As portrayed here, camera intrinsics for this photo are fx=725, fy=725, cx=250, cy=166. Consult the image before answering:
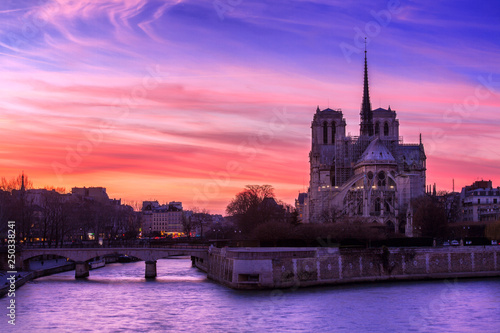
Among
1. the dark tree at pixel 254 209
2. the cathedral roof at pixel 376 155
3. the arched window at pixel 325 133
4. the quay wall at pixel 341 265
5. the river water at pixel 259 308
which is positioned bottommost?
the river water at pixel 259 308

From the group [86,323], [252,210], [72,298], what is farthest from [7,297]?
[252,210]

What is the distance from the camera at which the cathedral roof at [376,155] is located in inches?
3595

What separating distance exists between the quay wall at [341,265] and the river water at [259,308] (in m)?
1.03

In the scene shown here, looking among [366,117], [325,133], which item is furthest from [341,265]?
[366,117]

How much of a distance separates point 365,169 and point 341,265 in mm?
49811

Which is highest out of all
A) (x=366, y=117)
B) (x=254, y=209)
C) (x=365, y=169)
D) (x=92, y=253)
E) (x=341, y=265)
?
(x=366, y=117)

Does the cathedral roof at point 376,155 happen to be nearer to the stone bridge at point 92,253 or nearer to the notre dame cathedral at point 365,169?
the notre dame cathedral at point 365,169

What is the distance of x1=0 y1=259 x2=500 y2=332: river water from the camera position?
2872 cm

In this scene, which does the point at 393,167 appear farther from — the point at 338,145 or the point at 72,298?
the point at 72,298

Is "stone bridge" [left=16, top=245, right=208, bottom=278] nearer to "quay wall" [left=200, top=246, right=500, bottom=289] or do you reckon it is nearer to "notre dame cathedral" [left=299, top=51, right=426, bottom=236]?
"quay wall" [left=200, top=246, right=500, bottom=289]

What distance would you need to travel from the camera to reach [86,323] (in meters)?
29.7

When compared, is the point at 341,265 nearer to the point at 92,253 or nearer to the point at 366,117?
the point at 92,253

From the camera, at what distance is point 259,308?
3294cm

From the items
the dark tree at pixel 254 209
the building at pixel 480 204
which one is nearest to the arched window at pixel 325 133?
the dark tree at pixel 254 209
